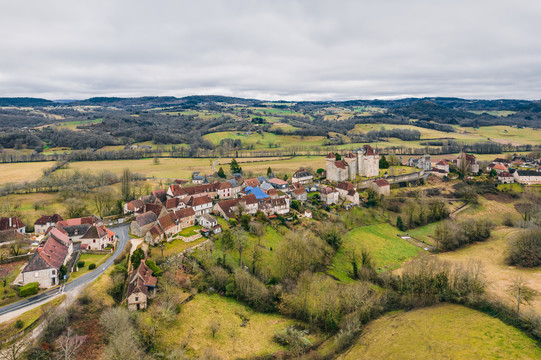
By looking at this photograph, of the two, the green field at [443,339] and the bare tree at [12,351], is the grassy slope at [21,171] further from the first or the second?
the green field at [443,339]

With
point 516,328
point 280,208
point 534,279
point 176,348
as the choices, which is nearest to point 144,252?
point 176,348

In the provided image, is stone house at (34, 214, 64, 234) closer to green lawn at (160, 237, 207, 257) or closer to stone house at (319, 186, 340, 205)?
green lawn at (160, 237, 207, 257)

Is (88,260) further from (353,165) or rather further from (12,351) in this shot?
(353,165)

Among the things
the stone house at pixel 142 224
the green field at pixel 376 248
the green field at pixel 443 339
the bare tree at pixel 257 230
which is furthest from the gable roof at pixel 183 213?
the green field at pixel 443 339

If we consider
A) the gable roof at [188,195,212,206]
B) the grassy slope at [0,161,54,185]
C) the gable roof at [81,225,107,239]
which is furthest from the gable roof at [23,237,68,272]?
the grassy slope at [0,161,54,185]

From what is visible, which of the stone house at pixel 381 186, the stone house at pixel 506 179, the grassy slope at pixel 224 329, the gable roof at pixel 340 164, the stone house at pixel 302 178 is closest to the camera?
the grassy slope at pixel 224 329

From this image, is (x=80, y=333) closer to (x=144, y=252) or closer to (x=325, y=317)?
(x=144, y=252)
